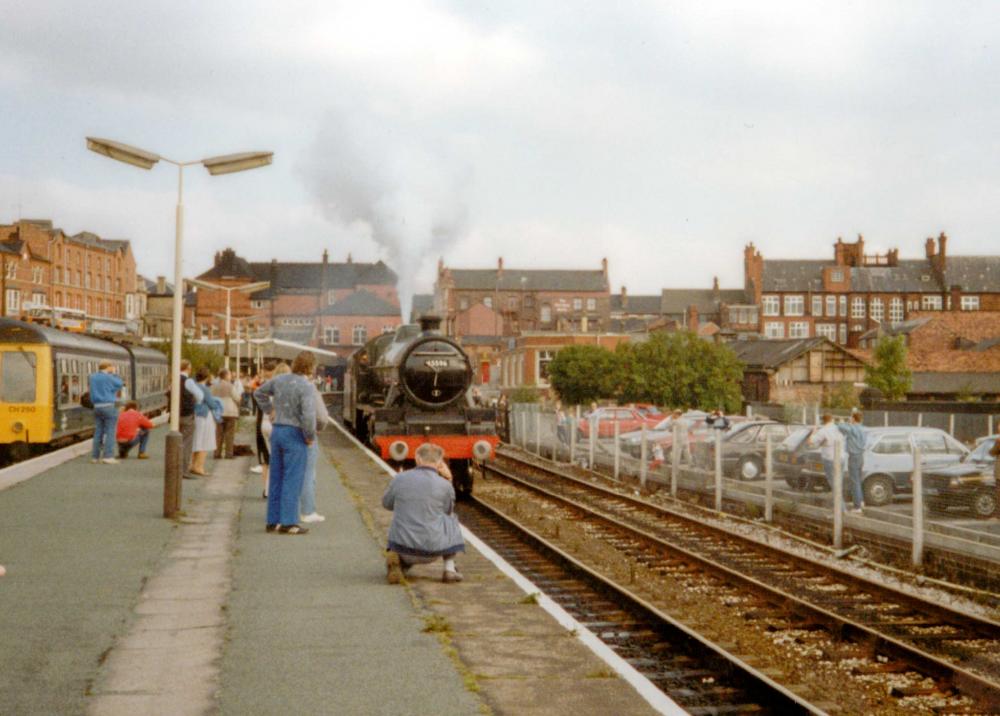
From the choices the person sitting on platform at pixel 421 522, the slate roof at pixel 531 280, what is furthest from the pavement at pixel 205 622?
the slate roof at pixel 531 280

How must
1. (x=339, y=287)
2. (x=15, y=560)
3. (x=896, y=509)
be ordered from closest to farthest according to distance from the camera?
1. (x=15, y=560)
2. (x=896, y=509)
3. (x=339, y=287)

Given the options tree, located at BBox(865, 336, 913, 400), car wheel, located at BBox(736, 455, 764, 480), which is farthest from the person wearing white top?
tree, located at BBox(865, 336, 913, 400)

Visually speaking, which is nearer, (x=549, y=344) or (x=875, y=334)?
(x=549, y=344)

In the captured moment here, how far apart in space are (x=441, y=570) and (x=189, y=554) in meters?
2.46

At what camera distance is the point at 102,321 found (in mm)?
39719

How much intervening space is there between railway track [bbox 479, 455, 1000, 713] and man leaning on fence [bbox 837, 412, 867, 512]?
1.90m

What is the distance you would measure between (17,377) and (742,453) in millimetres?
14729

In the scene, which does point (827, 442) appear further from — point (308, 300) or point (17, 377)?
point (308, 300)

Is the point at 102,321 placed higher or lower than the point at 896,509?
higher

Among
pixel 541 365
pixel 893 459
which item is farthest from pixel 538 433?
pixel 541 365

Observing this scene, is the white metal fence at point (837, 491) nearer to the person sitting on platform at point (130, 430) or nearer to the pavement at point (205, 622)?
the pavement at point (205, 622)

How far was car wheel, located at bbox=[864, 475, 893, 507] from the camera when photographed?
15.8 meters

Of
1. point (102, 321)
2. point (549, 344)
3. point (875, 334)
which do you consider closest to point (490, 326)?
point (549, 344)

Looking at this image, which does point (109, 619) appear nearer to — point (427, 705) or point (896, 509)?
point (427, 705)
